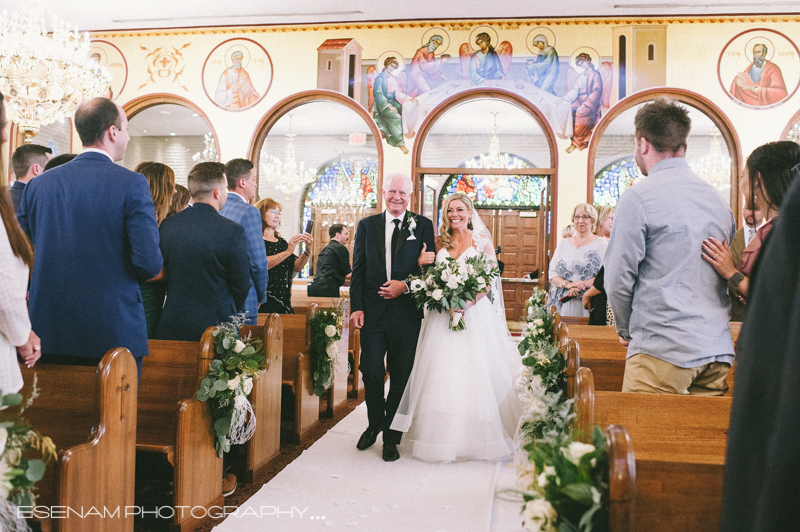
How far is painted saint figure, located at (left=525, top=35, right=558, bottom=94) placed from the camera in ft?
29.0

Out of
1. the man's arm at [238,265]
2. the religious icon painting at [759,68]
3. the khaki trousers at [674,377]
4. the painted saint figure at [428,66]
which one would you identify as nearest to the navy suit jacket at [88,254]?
the man's arm at [238,265]

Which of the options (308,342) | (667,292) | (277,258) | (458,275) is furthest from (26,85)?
(667,292)

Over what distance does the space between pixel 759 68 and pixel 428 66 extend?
4839mm

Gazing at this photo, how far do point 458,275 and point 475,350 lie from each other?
578 millimetres

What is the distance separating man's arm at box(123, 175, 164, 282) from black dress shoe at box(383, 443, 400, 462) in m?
2.19

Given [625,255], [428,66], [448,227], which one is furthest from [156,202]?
[428,66]

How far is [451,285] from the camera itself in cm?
414

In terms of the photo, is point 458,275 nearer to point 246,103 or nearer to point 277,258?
point 277,258

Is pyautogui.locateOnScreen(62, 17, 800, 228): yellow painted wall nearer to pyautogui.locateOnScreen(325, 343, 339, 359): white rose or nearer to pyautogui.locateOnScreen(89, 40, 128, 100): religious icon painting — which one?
pyautogui.locateOnScreen(89, 40, 128, 100): religious icon painting

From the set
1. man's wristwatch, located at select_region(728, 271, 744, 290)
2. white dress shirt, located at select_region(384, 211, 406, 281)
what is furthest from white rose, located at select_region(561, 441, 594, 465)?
white dress shirt, located at select_region(384, 211, 406, 281)

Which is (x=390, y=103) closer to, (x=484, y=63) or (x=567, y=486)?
(x=484, y=63)

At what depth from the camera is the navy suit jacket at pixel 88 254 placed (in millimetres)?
2529

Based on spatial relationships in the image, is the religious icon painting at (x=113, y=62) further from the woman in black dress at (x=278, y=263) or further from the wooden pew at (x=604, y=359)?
the wooden pew at (x=604, y=359)

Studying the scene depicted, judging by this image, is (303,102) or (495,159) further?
(495,159)
